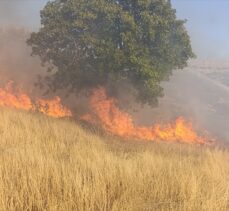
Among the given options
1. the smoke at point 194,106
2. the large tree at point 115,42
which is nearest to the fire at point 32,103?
the large tree at point 115,42

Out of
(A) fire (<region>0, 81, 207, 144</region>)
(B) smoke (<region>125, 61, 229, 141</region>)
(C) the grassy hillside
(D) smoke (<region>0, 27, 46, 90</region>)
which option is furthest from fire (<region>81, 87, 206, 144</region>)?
(C) the grassy hillside

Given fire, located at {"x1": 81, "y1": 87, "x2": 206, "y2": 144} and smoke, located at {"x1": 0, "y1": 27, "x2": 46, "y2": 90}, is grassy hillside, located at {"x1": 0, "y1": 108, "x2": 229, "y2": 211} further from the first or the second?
smoke, located at {"x1": 0, "y1": 27, "x2": 46, "y2": 90}

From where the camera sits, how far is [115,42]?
22.9m

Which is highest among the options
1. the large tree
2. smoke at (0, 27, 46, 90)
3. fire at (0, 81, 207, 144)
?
the large tree

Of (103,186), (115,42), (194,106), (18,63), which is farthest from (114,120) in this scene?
(194,106)

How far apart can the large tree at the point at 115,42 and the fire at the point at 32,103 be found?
2.40 m

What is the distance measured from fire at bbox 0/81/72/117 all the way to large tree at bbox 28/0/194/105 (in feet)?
7.87

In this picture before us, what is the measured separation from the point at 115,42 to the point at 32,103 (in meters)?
7.42

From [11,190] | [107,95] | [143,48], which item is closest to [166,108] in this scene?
[107,95]

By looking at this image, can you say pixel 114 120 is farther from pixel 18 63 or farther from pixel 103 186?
pixel 103 186

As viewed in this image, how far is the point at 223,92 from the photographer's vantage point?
60594 mm

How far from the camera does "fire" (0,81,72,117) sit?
25983mm

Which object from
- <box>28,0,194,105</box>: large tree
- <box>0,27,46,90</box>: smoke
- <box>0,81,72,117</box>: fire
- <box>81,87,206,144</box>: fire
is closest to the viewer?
<box>28,0,194,105</box>: large tree

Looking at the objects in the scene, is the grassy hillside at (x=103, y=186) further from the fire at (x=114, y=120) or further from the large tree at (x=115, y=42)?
the fire at (x=114, y=120)
